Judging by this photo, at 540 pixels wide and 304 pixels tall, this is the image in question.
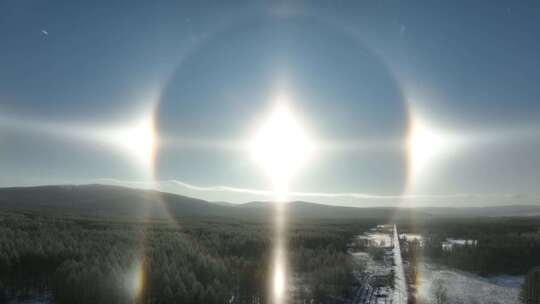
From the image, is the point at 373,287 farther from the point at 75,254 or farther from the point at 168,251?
the point at 75,254

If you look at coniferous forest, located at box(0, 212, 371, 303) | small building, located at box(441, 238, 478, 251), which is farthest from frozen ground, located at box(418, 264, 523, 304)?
small building, located at box(441, 238, 478, 251)

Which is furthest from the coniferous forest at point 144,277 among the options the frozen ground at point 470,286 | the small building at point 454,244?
the small building at point 454,244

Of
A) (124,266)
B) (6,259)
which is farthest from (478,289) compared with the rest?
(6,259)

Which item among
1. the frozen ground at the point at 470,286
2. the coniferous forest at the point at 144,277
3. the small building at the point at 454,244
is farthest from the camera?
the small building at the point at 454,244

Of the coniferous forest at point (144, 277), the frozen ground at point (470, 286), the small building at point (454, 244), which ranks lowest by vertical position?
the small building at point (454, 244)

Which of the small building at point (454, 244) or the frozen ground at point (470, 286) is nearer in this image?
the frozen ground at point (470, 286)

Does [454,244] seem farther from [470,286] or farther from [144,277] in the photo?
[144,277]

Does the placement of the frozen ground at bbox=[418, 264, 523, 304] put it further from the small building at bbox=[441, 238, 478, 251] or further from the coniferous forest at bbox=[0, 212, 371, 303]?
the small building at bbox=[441, 238, 478, 251]

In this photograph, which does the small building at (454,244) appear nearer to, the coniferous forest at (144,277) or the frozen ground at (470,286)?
the frozen ground at (470,286)

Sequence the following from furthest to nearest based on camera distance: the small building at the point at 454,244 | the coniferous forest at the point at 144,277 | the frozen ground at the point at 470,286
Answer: the small building at the point at 454,244, the frozen ground at the point at 470,286, the coniferous forest at the point at 144,277
